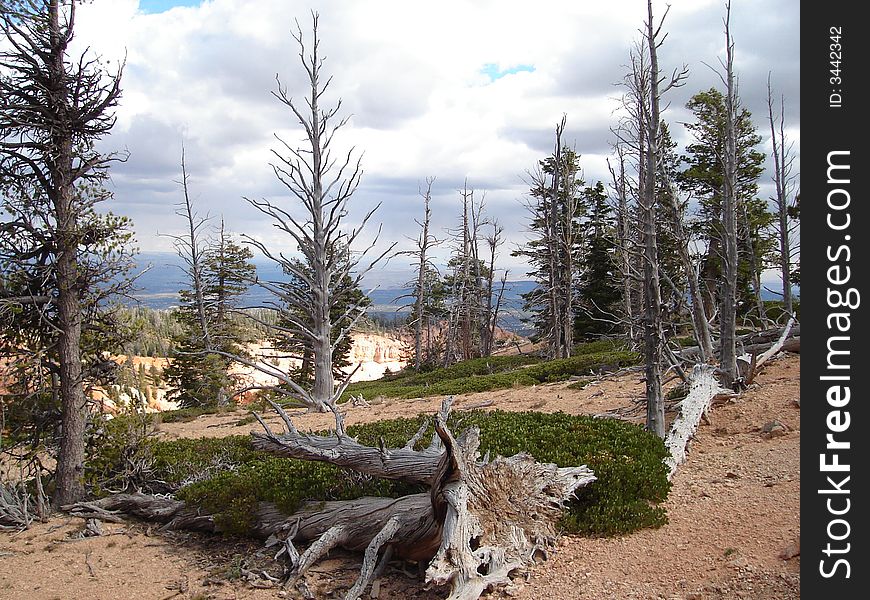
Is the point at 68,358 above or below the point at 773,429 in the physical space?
above

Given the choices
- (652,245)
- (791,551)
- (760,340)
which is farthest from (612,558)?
(760,340)

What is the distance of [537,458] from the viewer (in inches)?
276

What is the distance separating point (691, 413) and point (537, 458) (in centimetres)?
377

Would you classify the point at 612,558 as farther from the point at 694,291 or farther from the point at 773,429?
the point at 694,291

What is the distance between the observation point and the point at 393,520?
5777 mm

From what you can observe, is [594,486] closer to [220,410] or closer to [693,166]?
[220,410]

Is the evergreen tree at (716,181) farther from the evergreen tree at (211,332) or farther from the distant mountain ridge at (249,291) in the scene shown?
the evergreen tree at (211,332)

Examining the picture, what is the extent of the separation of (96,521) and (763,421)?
32.2 ft

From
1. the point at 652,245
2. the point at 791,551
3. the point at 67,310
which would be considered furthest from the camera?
the point at 652,245

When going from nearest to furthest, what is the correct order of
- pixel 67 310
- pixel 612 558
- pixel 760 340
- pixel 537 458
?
1. pixel 612 558
2. pixel 537 458
3. pixel 67 310
4. pixel 760 340

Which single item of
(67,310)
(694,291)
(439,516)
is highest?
(67,310)

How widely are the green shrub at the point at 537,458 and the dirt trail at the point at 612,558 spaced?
0.28m

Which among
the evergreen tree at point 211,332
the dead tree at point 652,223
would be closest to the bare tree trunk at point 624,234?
the dead tree at point 652,223
